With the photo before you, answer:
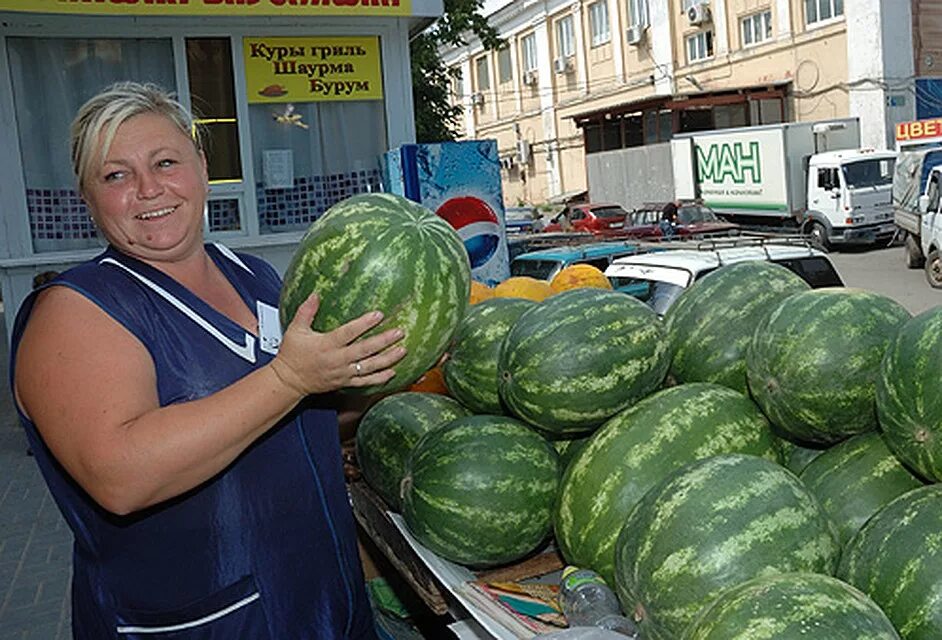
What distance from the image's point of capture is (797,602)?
4.88 ft

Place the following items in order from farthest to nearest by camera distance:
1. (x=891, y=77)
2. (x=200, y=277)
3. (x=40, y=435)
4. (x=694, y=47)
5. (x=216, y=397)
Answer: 1. (x=694, y=47)
2. (x=891, y=77)
3. (x=200, y=277)
4. (x=40, y=435)
5. (x=216, y=397)

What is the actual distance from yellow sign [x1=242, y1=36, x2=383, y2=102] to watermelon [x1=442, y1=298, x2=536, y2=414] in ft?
19.6

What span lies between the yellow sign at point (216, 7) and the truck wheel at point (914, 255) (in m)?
12.3

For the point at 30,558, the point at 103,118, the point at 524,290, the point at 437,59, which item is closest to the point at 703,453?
the point at 103,118

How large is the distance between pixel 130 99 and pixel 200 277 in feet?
1.47

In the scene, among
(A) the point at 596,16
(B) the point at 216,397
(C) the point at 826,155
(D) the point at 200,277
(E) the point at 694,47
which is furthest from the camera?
A: (A) the point at 596,16

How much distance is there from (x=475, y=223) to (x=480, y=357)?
184 inches

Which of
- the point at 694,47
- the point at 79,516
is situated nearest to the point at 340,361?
the point at 79,516

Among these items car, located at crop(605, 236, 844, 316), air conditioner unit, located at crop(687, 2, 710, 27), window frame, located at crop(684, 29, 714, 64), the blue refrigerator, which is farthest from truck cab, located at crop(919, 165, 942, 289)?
window frame, located at crop(684, 29, 714, 64)

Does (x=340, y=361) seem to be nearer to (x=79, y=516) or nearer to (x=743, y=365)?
(x=79, y=516)

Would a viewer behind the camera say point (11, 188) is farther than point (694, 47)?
No

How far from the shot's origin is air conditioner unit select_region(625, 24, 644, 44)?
3359cm

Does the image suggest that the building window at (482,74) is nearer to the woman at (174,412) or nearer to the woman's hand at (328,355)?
the woman at (174,412)

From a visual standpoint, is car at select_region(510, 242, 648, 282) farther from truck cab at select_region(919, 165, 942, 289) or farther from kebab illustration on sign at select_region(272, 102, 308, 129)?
truck cab at select_region(919, 165, 942, 289)
